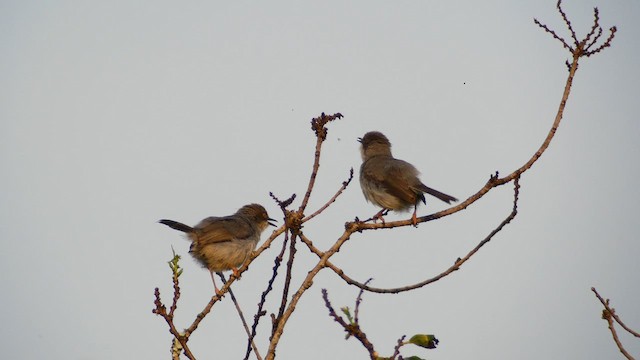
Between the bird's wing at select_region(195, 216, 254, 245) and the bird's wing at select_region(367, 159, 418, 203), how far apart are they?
206 cm

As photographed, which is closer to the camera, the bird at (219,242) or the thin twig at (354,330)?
the thin twig at (354,330)

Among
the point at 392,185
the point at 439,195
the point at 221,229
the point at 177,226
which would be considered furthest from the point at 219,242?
the point at 439,195

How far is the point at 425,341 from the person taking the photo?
305cm

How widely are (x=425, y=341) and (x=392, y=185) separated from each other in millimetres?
4557

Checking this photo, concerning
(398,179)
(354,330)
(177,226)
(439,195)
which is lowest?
(354,330)

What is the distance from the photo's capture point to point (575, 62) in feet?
12.9

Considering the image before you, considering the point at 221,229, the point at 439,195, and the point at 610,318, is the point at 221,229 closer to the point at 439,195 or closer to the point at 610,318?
the point at 439,195

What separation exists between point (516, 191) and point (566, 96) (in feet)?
2.49

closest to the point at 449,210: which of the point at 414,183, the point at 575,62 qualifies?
the point at 575,62

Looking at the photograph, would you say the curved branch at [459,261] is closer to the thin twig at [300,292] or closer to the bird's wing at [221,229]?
the thin twig at [300,292]

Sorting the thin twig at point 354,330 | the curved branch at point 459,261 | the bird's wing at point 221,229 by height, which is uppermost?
the bird's wing at point 221,229

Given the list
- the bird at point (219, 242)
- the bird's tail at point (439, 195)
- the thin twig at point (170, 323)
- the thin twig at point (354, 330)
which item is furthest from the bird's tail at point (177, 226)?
the thin twig at point (354, 330)

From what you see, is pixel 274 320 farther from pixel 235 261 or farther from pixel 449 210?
pixel 235 261

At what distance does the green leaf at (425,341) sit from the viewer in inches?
120
